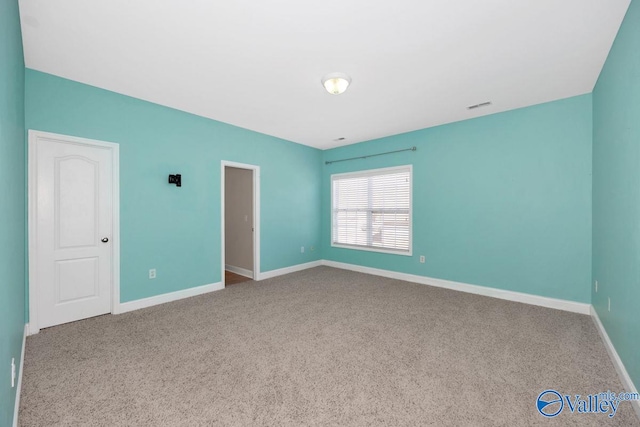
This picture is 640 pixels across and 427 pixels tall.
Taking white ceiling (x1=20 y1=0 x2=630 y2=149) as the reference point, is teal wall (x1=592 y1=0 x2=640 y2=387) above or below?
below

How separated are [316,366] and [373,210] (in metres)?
3.57

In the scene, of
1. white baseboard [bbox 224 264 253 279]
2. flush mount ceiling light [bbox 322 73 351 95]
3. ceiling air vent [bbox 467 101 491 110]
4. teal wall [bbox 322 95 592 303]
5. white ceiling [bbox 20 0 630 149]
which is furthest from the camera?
white baseboard [bbox 224 264 253 279]

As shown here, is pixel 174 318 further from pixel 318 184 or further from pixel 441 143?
pixel 441 143

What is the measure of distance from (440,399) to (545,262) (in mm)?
2778

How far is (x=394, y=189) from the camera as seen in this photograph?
16.6 ft

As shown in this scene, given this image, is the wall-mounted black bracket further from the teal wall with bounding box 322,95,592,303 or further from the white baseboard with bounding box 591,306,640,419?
the white baseboard with bounding box 591,306,640,419

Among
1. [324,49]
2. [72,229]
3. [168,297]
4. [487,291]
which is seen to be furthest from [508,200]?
[72,229]

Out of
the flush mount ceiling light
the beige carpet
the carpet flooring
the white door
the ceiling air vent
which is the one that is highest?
the ceiling air vent

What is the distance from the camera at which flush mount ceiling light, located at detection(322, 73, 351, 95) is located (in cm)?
278

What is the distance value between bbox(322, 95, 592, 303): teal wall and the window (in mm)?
192

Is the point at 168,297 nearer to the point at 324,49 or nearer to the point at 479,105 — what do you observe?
the point at 324,49

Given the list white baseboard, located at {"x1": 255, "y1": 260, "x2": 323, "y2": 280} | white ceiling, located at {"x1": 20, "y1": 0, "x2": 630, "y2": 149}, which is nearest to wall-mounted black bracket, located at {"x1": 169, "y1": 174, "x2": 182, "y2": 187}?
white ceiling, located at {"x1": 20, "y1": 0, "x2": 630, "y2": 149}

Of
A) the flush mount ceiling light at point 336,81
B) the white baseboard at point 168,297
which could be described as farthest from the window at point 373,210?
the white baseboard at point 168,297

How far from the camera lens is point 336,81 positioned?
2.82 m
